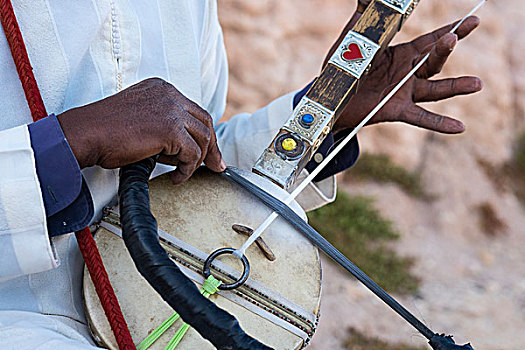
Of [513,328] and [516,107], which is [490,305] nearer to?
[513,328]

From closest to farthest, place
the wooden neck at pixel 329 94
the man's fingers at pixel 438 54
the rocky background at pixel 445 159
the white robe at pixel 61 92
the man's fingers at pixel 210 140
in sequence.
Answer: the white robe at pixel 61 92 → the man's fingers at pixel 210 140 → the wooden neck at pixel 329 94 → the man's fingers at pixel 438 54 → the rocky background at pixel 445 159

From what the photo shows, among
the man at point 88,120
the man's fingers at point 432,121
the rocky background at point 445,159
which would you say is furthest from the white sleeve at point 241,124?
the rocky background at point 445,159

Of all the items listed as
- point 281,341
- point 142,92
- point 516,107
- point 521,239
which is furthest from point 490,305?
point 142,92

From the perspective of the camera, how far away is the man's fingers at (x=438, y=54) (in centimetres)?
119

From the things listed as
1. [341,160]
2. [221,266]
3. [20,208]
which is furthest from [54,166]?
[341,160]

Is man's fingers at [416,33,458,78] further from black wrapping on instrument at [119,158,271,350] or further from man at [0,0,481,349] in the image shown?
black wrapping on instrument at [119,158,271,350]

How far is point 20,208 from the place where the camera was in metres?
0.77

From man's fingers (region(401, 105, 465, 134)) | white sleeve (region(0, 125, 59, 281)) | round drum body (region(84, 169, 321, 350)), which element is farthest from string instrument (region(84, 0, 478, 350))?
man's fingers (region(401, 105, 465, 134))

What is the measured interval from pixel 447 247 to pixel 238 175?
2.73 metres

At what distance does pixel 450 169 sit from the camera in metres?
3.91

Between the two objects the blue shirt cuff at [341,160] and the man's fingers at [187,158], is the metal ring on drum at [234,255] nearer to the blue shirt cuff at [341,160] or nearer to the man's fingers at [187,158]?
the man's fingers at [187,158]

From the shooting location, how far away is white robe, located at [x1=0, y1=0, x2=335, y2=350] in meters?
0.77

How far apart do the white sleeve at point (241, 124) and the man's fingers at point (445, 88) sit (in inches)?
11.2

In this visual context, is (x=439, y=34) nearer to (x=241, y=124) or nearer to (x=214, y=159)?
(x=241, y=124)
